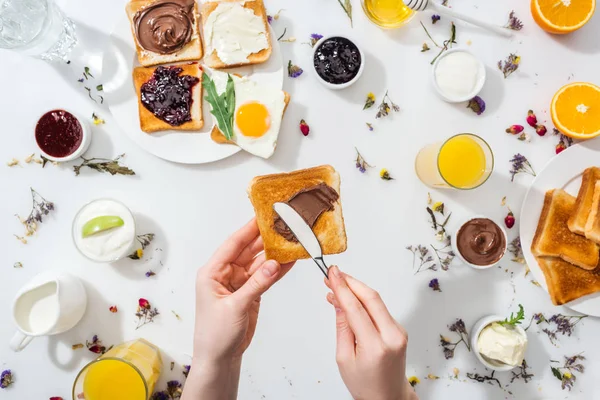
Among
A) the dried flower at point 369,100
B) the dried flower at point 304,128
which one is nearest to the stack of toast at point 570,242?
the dried flower at point 369,100

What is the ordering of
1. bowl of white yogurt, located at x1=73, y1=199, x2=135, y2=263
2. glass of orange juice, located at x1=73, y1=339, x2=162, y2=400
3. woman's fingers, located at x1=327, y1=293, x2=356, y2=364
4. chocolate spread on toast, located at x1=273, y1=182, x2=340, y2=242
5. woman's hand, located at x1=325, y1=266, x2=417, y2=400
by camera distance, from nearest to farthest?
woman's hand, located at x1=325, y1=266, x2=417, y2=400, woman's fingers, located at x1=327, y1=293, x2=356, y2=364, chocolate spread on toast, located at x1=273, y1=182, x2=340, y2=242, glass of orange juice, located at x1=73, y1=339, x2=162, y2=400, bowl of white yogurt, located at x1=73, y1=199, x2=135, y2=263

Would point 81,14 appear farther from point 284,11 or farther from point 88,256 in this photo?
point 88,256

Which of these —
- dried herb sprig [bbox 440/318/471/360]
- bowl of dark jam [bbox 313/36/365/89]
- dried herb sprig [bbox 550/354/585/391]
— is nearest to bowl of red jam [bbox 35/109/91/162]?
bowl of dark jam [bbox 313/36/365/89]

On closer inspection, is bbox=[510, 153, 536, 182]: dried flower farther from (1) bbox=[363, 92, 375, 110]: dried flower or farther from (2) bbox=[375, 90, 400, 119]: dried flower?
(1) bbox=[363, 92, 375, 110]: dried flower

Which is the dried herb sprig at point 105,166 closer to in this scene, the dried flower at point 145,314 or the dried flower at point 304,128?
the dried flower at point 145,314

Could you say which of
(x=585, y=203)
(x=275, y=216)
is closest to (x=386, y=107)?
(x=275, y=216)

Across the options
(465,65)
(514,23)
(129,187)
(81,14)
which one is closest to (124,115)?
(129,187)
